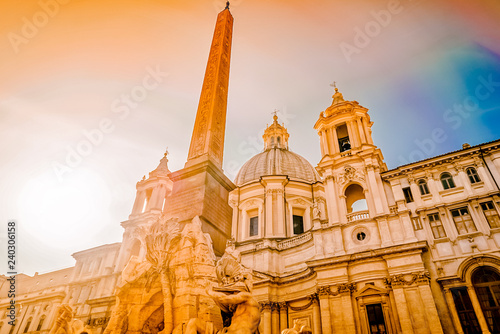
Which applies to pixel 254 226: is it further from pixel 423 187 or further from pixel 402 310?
pixel 402 310

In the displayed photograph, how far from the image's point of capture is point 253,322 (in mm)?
5129

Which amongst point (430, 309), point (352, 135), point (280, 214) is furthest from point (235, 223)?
point (430, 309)

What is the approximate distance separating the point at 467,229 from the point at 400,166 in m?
5.93

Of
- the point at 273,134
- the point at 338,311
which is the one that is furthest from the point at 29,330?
the point at 273,134

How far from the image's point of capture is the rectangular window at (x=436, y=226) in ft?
61.9

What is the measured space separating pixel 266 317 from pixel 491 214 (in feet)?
53.3

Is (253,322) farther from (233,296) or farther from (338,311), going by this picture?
(338,311)

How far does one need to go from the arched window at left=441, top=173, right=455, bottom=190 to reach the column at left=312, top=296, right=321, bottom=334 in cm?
1180

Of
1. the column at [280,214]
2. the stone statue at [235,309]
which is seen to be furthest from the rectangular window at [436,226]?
Answer: the stone statue at [235,309]

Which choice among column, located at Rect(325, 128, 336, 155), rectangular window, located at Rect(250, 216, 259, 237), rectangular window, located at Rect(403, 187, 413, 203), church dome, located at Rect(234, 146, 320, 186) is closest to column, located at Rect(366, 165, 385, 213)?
rectangular window, located at Rect(403, 187, 413, 203)

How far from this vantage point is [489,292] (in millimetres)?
16516

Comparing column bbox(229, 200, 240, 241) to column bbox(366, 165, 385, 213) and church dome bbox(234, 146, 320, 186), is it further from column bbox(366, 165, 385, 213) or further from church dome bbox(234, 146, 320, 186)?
column bbox(366, 165, 385, 213)

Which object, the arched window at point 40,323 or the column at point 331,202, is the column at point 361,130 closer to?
the column at point 331,202

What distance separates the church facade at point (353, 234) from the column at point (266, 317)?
0.07 m
